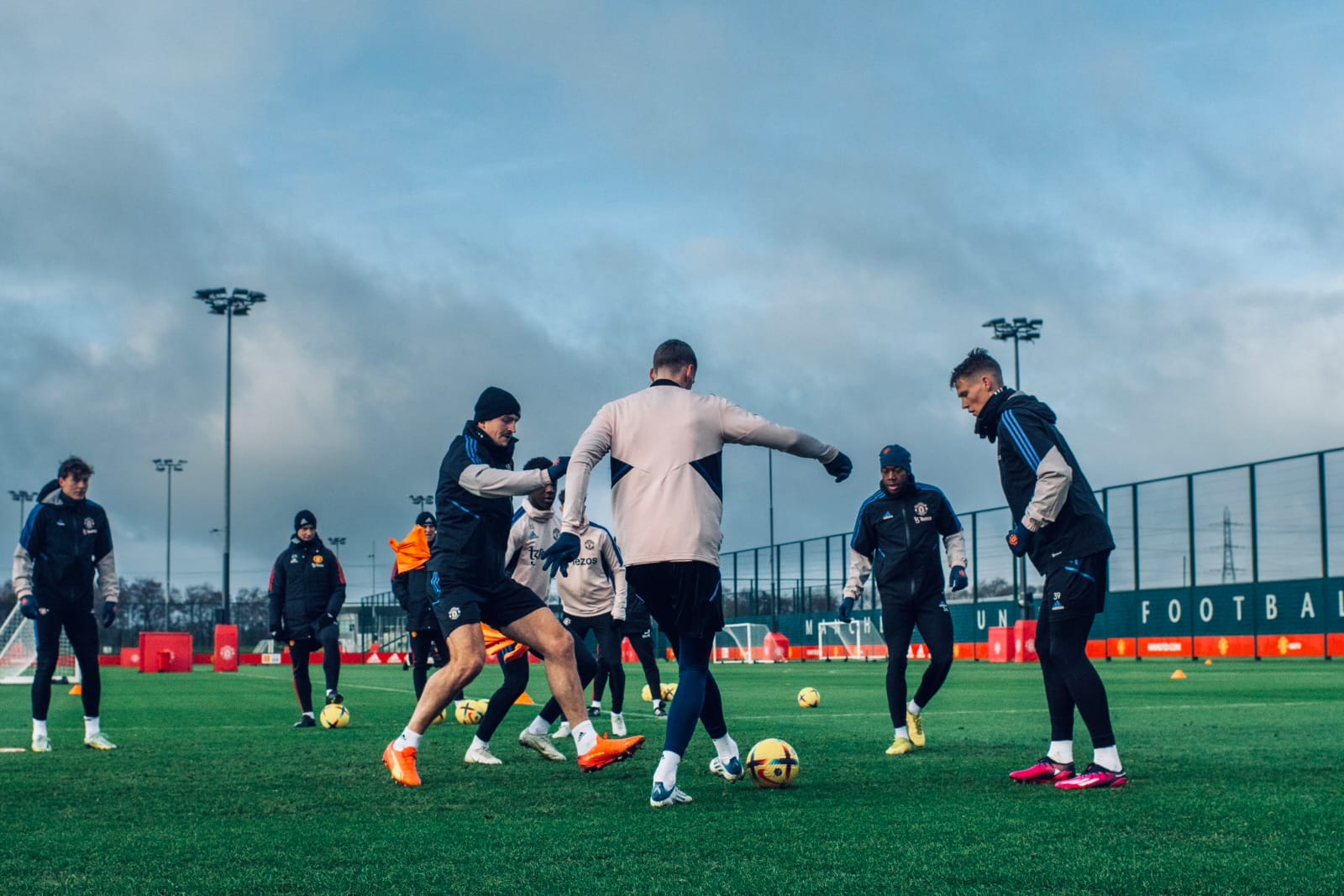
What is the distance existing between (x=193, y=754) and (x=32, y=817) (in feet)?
10.9

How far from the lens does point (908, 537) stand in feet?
30.9

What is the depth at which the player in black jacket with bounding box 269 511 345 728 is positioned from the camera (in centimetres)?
1260

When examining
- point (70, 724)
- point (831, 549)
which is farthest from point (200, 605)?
point (70, 724)

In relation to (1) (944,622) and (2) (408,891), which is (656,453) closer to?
(2) (408,891)

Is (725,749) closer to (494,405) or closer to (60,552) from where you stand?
(494,405)

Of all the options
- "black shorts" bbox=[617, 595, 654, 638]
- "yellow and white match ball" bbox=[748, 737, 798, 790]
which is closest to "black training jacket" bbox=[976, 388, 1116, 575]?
"yellow and white match ball" bbox=[748, 737, 798, 790]

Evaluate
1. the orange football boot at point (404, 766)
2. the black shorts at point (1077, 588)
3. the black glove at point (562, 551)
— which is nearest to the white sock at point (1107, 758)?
the black shorts at point (1077, 588)

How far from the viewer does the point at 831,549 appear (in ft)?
175

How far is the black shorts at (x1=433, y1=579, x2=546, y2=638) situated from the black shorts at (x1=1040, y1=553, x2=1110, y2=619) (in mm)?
2789

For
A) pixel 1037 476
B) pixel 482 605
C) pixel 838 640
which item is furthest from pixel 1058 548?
pixel 838 640

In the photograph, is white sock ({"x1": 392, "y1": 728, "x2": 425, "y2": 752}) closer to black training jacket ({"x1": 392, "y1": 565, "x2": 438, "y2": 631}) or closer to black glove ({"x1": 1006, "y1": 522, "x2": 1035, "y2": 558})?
black glove ({"x1": 1006, "y1": 522, "x2": 1035, "y2": 558})

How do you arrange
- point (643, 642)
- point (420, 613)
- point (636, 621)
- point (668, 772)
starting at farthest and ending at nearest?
point (636, 621) < point (643, 642) < point (420, 613) < point (668, 772)

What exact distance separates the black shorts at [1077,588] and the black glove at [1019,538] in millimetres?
241

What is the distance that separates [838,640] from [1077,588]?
4060cm
